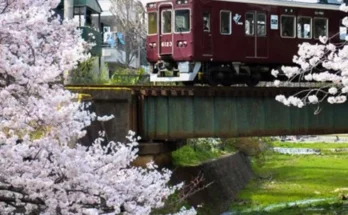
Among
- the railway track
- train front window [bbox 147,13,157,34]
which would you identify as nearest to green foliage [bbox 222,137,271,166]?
train front window [bbox 147,13,157,34]

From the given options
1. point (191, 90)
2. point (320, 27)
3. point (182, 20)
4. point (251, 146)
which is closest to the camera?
point (191, 90)

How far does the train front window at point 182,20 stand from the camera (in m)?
20.3

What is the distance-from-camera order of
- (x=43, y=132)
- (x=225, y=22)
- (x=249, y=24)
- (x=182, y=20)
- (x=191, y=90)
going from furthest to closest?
1. (x=249, y=24)
2. (x=225, y=22)
3. (x=182, y=20)
4. (x=191, y=90)
5. (x=43, y=132)

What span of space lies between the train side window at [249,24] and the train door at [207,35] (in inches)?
54.2

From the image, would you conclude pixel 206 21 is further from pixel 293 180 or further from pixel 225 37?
Answer: pixel 293 180

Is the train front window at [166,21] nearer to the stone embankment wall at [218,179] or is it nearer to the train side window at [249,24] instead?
the train side window at [249,24]

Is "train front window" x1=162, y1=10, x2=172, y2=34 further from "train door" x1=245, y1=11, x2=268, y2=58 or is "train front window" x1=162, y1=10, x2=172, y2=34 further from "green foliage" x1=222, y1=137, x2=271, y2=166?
"green foliage" x1=222, y1=137, x2=271, y2=166

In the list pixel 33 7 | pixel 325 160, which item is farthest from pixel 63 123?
pixel 325 160

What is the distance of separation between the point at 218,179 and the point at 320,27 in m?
5.96

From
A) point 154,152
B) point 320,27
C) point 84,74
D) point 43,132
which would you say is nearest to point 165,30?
point 154,152

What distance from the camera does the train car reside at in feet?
66.5

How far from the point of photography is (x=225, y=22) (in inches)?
827

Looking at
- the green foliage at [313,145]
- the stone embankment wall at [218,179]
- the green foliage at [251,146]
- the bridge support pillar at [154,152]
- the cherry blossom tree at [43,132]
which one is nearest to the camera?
the cherry blossom tree at [43,132]

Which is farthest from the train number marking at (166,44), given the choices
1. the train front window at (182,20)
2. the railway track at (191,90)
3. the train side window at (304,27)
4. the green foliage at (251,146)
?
the green foliage at (251,146)
